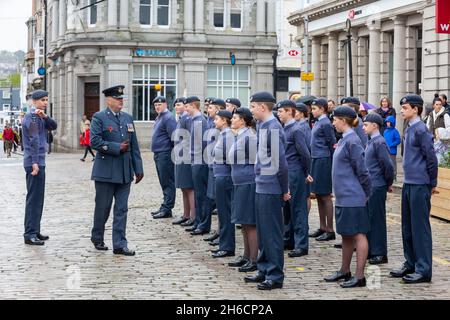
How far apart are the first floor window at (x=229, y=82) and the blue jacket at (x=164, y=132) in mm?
34970

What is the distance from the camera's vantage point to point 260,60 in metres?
51.3

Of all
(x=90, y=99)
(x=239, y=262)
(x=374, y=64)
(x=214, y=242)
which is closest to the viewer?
(x=239, y=262)

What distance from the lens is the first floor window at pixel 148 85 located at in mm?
49531

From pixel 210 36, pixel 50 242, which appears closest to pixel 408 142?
pixel 50 242

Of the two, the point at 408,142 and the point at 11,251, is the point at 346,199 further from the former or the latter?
the point at 11,251

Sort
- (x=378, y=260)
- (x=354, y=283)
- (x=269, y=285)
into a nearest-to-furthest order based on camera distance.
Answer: (x=269, y=285)
(x=354, y=283)
(x=378, y=260)

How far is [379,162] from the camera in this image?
11.4 m

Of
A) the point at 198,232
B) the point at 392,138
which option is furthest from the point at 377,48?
the point at 198,232

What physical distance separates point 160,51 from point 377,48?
1782 cm

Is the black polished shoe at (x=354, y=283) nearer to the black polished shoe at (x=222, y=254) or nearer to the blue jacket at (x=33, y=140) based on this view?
the black polished shoe at (x=222, y=254)

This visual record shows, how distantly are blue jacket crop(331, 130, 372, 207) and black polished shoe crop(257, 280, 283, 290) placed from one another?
46.1 inches

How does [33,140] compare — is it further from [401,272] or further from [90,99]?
[90,99]
